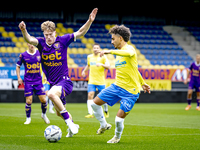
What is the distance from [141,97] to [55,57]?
13.1 metres

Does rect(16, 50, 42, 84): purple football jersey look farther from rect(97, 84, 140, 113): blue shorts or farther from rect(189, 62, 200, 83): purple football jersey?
rect(189, 62, 200, 83): purple football jersey

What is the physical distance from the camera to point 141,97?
18.4 meters

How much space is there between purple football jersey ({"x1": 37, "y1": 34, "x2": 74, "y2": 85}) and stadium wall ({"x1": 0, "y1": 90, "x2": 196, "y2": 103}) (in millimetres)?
11508

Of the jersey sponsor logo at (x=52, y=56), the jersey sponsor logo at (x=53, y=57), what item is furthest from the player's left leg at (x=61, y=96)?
the jersey sponsor logo at (x=52, y=56)

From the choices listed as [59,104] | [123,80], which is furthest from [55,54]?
[123,80]

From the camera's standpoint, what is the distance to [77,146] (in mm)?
5035

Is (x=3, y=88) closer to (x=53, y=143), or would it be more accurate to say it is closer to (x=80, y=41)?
(x=80, y=41)

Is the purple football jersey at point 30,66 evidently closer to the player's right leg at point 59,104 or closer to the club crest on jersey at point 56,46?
the club crest on jersey at point 56,46

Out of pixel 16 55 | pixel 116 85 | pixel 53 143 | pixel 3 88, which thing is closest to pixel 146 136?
pixel 116 85

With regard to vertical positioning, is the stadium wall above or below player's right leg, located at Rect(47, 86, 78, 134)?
below

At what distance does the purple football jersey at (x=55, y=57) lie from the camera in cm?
585

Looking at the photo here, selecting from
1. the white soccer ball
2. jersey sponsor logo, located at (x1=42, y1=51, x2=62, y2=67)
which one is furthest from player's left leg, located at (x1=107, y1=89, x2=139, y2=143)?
jersey sponsor logo, located at (x1=42, y1=51, x2=62, y2=67)

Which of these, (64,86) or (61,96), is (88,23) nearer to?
(64,86)

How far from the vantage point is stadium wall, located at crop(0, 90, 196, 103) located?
16.8m
